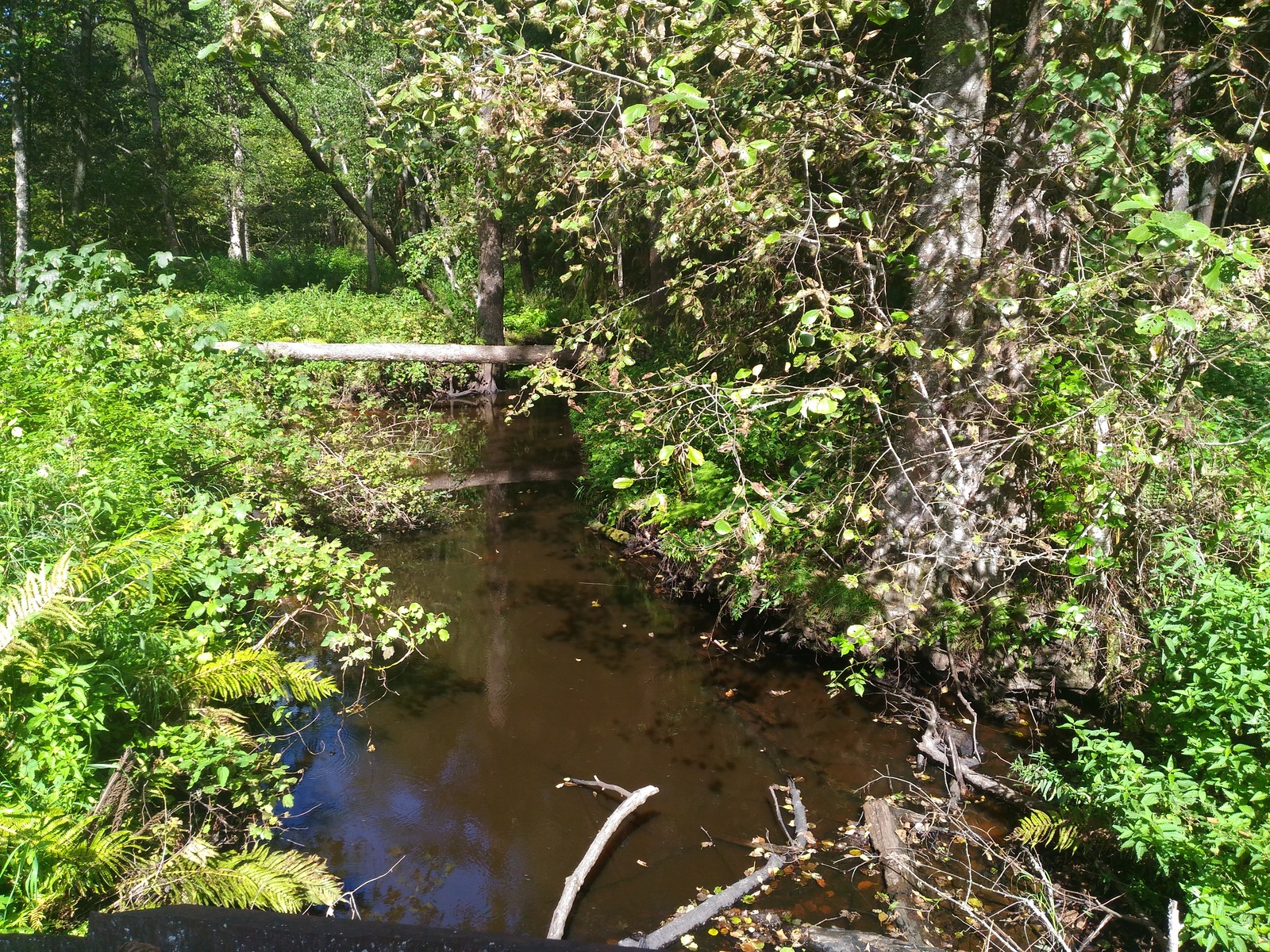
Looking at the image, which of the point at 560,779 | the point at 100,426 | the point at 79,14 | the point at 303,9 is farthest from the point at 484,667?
the point at 79,14

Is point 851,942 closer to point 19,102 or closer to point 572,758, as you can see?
point 572,758

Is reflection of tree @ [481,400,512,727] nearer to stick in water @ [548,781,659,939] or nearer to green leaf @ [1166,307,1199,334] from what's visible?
stick in water @ [548,781,659,939]

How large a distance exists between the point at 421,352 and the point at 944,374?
10301mm

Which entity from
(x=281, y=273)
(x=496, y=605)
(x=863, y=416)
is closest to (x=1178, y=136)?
(x=863, y=416)

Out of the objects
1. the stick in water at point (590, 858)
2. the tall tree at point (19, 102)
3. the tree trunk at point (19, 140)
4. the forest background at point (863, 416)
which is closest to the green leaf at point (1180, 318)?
the forest background at point (863, 416)

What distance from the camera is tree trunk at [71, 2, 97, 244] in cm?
2320

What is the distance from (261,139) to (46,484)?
34.5 m

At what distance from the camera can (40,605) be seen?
133 inches

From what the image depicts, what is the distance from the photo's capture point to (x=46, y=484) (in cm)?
465

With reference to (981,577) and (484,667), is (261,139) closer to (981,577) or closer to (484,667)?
(484,667)

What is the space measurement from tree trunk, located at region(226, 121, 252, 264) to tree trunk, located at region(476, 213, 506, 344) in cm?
1979

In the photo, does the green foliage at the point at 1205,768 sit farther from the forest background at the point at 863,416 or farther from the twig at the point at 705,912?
the twig at the point at 705,912

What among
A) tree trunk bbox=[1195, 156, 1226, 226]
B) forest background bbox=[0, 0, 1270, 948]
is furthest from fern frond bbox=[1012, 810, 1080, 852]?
tree trunk bbox=[1195, 156, 1226, 226]

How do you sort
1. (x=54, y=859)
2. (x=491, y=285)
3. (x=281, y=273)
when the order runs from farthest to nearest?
1. (x=281, y=273)
2. (x=491, y=285)
3. (x=54, y=859)
